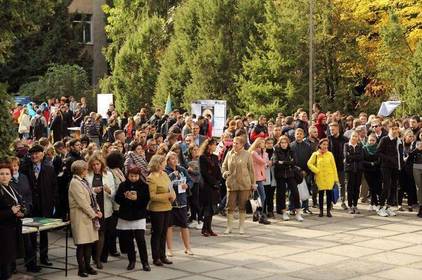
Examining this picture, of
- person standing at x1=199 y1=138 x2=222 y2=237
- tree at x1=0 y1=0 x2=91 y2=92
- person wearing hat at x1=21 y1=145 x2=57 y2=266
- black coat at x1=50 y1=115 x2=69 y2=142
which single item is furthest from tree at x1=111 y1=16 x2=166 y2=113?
person wearing hat at x1=21 y1=145 x2=57 y2=266

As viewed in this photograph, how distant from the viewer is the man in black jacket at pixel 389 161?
18.0 metres

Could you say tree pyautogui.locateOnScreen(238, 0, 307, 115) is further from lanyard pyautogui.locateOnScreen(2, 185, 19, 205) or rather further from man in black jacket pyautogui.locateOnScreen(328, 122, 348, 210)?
lanyard pyautogui.locateOnScreen(2, 185, 19, 205)

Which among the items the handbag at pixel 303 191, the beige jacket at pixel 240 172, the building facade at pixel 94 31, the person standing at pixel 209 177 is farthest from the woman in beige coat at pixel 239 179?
the building facade at pixel 94 31

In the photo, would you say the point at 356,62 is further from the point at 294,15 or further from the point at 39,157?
the point at 39,157

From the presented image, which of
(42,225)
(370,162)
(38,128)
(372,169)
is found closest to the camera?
(42,225)

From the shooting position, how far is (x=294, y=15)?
3619 cm

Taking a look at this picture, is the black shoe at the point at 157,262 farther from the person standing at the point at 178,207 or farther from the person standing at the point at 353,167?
the person standing at the point at 353,167

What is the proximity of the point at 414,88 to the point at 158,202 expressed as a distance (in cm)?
2106

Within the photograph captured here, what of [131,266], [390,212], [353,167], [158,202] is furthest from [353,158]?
[131,266]

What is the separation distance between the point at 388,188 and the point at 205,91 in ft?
65.3

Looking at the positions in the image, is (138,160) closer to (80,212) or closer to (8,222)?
(80,212)

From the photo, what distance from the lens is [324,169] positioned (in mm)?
17391

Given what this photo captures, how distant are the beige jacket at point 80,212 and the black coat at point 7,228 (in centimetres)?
89

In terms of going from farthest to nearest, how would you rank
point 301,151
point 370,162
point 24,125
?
point 24,125 → point 370,162 → point 301,151
